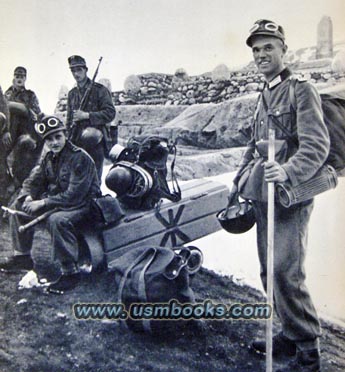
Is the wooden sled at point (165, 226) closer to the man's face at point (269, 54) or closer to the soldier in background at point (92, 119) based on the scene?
the soldier in background at point (92, 119)

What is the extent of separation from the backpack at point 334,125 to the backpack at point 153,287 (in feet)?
3.06

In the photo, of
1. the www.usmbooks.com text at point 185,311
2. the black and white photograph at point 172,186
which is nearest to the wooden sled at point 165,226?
the black and white photograph at point 172,186

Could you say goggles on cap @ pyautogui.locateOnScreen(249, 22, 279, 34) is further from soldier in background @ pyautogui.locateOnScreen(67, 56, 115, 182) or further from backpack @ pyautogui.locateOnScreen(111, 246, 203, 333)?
backpack @ pyautogui.locateOnScreen(111, 246, 203, 333)

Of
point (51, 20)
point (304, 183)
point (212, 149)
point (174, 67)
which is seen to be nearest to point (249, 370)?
point (304, 183)

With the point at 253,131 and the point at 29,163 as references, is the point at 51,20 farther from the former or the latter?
the point at 253,131

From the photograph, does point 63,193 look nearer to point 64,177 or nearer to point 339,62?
point 64,177

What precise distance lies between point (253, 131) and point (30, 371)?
1.78 m

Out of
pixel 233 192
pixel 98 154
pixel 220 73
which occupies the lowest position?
pixel 233 192

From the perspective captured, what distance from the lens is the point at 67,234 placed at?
10.2ft

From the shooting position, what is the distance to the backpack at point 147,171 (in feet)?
10.1

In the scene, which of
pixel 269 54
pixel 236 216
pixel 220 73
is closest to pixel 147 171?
pixel 236 216

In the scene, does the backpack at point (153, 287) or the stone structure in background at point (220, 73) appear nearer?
the backpack at point (153, 287)

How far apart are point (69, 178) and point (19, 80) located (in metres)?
0.70

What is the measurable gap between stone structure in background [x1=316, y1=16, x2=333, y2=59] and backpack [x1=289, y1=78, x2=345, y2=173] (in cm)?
29
